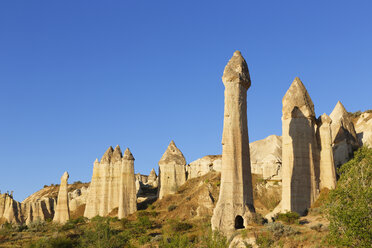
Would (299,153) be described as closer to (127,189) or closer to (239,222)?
(239,222)

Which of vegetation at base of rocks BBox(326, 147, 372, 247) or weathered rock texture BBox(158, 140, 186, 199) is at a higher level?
weathered rock texture BBox(158, 140, 186, 199)

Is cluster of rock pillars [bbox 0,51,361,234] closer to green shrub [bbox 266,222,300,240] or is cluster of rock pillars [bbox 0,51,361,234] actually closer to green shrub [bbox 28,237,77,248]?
green shrub [bbox 266,222,300,240]

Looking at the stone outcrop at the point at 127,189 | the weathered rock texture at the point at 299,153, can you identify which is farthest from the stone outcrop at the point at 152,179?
the weathered rock texture at the point at 299,153

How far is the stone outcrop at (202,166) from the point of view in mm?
57250

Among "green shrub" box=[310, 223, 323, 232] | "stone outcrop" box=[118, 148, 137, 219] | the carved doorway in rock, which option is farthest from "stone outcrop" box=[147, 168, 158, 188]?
"green shrub" box=[310, 223, 323, 232]

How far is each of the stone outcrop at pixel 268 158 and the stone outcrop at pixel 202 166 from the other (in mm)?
4511

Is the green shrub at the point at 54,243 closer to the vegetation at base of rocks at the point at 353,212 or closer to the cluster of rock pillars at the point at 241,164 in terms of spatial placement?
the cluster of rock pillars at the point at 241,164

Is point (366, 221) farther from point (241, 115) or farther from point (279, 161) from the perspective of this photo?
point (279, 161)

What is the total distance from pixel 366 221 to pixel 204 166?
38.7 metres

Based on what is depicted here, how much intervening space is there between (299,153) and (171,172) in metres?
21.7

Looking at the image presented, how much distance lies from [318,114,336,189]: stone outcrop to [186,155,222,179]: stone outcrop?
63.9 ft

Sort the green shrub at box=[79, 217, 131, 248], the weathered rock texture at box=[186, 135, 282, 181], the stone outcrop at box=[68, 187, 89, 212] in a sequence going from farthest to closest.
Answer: the stone outcrop at box=[68, 187, 89, 212]
the weathered rock texture at box=[186, 135, 282, 181]
the green shrub at box=[79, 217, 131, 248]

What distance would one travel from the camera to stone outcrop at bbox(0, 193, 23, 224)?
6150 centimetres

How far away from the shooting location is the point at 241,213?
29719 mm
